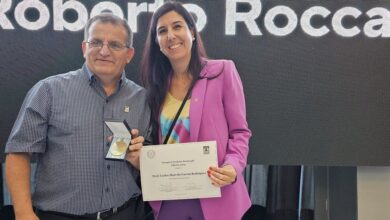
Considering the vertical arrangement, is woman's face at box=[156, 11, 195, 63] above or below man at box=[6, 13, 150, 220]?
above

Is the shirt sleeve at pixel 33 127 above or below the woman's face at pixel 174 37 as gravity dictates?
below

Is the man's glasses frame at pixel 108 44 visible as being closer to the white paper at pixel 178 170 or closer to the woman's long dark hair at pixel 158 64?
the woman's long dark hair at pixel 158 64

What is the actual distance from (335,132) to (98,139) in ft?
5.26

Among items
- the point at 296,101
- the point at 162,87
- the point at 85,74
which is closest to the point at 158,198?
the point at 162,87

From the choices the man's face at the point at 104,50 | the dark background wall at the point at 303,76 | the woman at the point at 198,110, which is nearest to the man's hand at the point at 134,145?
the woman at the point at 198,110

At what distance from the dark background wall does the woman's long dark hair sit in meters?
0.58

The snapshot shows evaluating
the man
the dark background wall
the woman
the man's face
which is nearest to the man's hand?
the man

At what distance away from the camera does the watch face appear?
5.91 ft

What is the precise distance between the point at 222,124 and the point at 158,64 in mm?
446

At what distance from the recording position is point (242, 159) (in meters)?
1.96

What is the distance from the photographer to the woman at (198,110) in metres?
1.96

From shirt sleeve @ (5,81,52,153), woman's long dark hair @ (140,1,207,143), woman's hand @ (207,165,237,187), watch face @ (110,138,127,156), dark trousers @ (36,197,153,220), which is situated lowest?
dark trousers @ (36,197,153,220)

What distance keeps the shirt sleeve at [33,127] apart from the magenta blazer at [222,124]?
1.99 feet

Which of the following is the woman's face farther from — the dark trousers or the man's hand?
the dark trousers
